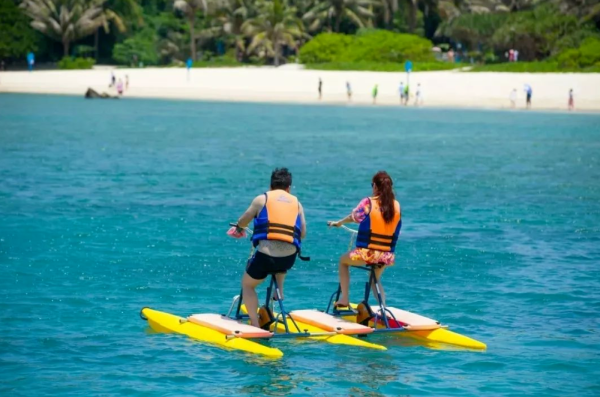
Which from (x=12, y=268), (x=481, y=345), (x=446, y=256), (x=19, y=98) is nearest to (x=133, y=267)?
(x=12, y=268)

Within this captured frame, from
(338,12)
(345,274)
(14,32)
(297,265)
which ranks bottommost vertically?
(297,265)

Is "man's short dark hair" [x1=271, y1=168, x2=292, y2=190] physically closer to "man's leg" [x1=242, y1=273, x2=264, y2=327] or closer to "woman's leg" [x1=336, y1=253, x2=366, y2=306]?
"man's leg" [x1=242, y1=273, x2=264, y2=327]

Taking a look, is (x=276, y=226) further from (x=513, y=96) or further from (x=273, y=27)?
(x=273, y=27)

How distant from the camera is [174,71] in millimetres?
97062

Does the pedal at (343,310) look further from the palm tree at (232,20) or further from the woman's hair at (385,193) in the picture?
the palm tree at (232,20)

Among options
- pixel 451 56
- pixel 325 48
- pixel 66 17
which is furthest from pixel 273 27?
pixel 66 17

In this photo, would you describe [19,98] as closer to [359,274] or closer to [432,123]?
[432,123]

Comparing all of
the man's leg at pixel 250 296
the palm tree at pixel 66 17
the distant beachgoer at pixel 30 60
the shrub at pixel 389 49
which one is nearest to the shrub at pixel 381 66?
the shrub at pixel 389 49

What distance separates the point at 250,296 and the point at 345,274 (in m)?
1.22

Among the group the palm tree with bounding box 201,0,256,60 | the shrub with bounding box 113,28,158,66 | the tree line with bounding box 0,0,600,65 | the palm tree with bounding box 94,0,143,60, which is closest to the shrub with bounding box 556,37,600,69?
the tree line with bounding box 0,0,600,65

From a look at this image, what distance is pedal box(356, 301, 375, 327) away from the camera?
45.2ft

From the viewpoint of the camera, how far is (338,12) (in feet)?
334

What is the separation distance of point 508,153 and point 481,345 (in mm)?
34239

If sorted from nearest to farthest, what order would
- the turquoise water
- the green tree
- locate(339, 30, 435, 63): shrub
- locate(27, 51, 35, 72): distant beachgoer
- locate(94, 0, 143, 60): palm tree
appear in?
1. the turquoise water
2. locate(339, 30, 435, 63): shrub
3. locate(27, 51, 35, 72): distant beachgoer
4. the green tree
5. locate(94, 0, 143, 60): palm tree
